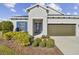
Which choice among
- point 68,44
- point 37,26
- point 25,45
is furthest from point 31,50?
point 37,26

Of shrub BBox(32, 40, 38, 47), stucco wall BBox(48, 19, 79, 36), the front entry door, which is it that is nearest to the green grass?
shrub BBox(32, 40, 38, 47)

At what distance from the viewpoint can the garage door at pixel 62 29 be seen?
72.8 ft

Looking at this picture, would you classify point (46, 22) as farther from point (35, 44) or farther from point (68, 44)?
point (35, 44)

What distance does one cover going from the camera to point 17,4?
18.5 m

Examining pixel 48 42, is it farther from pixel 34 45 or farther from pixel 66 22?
pixel 66 22

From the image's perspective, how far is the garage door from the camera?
22181 millimetres

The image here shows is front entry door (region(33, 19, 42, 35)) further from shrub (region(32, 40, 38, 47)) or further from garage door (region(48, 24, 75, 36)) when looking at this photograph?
shrub (region(32, 40, 38, 47))

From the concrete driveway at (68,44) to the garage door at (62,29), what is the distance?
1.49ft

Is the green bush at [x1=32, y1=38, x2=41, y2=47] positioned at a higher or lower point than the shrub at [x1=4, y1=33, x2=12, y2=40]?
lower

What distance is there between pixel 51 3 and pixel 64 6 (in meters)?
1.18

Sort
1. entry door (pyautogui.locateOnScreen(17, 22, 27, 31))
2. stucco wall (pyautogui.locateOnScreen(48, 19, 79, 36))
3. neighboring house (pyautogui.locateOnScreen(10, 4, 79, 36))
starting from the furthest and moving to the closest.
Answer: stucco wall (pyautogui.locateOnScreen(48, 19, 79, 36)), neighboring house (pyautogui.locateOnScreen(10, 4, 79, 36)), entry door (pyautogui.locateOnScreen(17, 22, 27, 31))

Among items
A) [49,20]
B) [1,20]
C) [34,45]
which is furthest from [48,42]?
[49,20]

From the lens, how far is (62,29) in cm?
2267

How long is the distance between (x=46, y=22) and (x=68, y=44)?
416 centimetres
